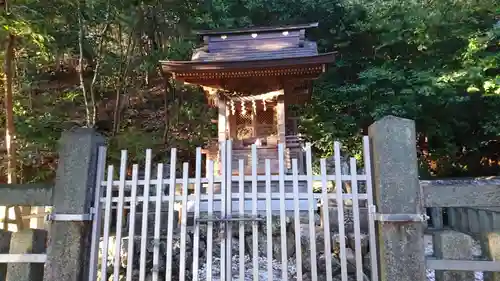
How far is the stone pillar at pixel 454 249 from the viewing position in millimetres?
2252

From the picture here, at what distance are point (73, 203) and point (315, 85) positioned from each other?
12.0 meters

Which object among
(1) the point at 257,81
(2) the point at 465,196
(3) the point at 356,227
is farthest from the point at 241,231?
(1) the point at 257,81

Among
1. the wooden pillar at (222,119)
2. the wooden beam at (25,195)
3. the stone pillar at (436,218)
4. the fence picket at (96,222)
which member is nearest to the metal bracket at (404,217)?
the stone pillar at (436,218)

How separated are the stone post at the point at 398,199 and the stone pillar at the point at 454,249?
0.38 feet

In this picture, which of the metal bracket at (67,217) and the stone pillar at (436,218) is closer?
the metal bracket at (67,217)

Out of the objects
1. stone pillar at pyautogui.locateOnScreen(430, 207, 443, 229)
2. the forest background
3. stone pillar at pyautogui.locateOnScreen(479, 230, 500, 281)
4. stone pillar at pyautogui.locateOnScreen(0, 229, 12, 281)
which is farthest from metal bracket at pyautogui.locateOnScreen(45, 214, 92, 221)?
the forest background

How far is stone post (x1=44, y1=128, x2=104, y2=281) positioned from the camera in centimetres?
255

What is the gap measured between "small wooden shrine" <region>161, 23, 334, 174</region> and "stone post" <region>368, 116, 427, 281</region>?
219 inches

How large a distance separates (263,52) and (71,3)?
484 centimetres

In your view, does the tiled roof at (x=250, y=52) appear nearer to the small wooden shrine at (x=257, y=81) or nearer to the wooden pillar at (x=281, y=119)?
the small wooden shrine at (x=257, y=81)

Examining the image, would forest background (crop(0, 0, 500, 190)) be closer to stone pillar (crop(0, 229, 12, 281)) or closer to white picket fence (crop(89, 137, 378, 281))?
stone pillar (crop(0, 229, 12, 281))

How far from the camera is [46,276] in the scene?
2541 millimetres

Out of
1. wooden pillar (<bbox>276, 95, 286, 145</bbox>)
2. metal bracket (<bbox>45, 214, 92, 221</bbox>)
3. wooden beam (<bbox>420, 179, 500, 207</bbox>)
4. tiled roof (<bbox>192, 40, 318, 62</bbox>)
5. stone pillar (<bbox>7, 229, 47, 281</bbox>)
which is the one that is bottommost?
stone pillar (<bbox>7, 229, 47, 281</bbox>)

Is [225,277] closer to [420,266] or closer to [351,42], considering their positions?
[420,266]
